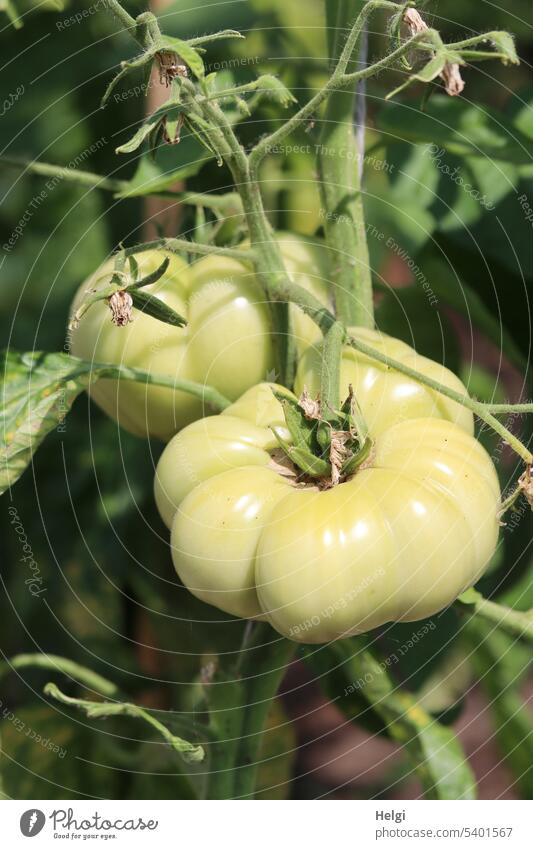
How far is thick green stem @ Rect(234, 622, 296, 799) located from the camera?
725 mm

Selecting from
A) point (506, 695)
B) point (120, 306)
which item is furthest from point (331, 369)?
point (506, 695)

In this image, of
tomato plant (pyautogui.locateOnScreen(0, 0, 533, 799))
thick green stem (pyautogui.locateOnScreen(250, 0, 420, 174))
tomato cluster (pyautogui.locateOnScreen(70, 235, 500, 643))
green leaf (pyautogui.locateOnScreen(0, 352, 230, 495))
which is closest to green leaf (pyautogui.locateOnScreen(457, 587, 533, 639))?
tomato plant (pyautogui.locateOnScreen(0, 0, 533, 799))

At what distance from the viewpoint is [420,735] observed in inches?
30.9

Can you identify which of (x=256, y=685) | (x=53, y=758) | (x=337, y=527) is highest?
(x=337, y=527)

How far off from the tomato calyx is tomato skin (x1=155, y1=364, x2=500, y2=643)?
0.04 ft

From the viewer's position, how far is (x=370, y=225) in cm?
89

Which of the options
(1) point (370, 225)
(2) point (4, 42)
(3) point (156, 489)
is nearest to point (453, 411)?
(3) point (156, 489)

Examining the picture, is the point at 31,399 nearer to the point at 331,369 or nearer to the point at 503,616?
the point at 331,369

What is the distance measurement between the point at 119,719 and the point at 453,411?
1.89ft

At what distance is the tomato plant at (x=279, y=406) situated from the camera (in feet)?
1.82

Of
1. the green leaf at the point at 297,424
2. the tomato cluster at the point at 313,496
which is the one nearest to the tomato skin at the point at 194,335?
the tomato cluster at the point at 313,496

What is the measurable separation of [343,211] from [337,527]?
0.85 feet
